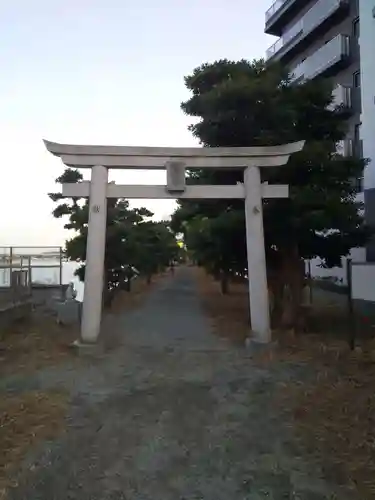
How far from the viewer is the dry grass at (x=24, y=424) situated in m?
3.97

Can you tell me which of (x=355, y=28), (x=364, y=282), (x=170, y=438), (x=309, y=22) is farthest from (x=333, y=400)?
(x=309, y=22)

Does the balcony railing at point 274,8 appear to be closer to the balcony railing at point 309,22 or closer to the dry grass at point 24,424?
the balcony railing at point 309,22

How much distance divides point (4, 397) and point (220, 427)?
2589 millimetres

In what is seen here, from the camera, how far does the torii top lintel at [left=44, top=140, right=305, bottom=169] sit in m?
8.62

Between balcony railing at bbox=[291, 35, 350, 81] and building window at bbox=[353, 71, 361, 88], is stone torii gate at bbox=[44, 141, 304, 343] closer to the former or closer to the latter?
balcony railing at bbox=[291, 35, 350, 81]

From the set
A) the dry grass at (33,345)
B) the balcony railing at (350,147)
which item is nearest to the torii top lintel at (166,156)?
the dry grass at (33,345)

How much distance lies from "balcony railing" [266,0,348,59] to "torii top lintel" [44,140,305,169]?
14.2 m

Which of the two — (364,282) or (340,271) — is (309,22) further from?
(364,282)

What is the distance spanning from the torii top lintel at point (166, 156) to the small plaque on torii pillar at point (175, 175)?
0.26 feet

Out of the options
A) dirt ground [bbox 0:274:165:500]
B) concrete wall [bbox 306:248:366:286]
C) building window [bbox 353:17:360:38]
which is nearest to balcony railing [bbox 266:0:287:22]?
building window [bbox 353:17:360:38]

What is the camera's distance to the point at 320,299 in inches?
670

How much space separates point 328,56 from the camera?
20344 mm

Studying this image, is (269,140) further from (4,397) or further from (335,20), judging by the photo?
(335,20)

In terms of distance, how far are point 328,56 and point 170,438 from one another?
1909 centimetres
